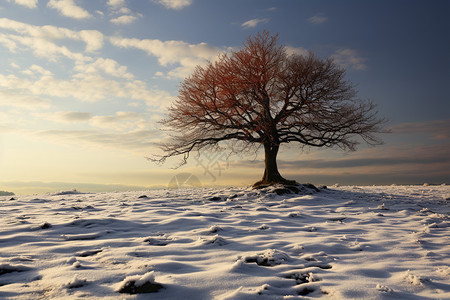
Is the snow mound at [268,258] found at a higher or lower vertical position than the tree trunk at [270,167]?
lower

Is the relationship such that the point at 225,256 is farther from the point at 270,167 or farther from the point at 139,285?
the point at 270,167

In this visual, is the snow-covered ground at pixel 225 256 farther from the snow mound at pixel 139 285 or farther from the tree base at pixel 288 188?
the tree base at pixel 288 188

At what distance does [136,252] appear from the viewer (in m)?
4.61

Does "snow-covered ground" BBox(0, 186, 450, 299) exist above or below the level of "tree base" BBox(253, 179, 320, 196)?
below

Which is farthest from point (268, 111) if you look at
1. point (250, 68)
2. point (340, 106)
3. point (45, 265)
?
point (45, 265)

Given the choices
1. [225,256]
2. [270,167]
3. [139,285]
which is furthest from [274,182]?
[139,285]

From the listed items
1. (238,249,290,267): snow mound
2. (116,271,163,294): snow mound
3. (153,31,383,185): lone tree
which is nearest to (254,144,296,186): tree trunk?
(153,31,383,185): lone tree

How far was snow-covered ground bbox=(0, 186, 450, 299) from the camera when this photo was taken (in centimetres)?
326

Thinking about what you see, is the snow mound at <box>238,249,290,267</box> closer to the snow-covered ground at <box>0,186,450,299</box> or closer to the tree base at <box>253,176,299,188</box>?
the snow-covered ground at <box>0,186,450,299</box>

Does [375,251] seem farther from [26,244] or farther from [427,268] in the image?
[26,244]

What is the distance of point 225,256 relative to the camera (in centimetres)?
453

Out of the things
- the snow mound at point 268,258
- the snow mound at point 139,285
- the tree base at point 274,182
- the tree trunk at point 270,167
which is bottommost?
the snow mound at point 268,258

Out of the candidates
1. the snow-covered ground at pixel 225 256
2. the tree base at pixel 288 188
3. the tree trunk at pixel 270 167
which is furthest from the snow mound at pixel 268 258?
the tree trunk at pixel 270 167

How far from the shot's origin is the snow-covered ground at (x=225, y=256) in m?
3.26
